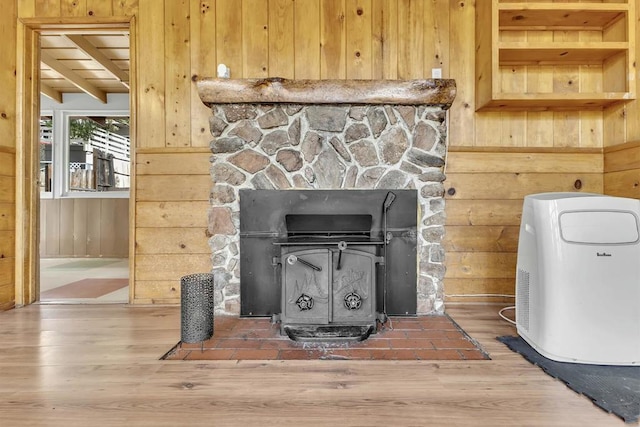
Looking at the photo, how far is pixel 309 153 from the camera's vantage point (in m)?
2.17

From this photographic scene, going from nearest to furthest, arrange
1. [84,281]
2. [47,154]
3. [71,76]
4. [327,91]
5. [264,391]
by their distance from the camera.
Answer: [264,391] < [327,91] < [84,281] < [71,76] < [47,154]

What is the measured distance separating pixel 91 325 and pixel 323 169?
161cm

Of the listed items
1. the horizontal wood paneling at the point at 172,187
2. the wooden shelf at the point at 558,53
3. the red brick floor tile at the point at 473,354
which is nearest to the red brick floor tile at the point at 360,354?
the red brick floor tile at the point at 473,354

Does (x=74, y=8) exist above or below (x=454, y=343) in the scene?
above

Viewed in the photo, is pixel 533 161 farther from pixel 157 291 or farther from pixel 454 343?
pixel 157 291

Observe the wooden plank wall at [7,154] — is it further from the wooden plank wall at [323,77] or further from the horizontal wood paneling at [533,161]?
the horizontal wood paneling at [533,161]

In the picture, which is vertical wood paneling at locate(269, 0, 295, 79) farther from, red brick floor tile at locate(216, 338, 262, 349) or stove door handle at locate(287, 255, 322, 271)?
red brick floor tile at locate(216, 338, 262, 349)

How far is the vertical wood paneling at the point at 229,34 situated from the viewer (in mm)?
2424

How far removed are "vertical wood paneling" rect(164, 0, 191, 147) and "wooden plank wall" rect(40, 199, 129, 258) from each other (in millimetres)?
2960

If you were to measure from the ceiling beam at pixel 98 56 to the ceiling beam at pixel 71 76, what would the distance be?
0.39m

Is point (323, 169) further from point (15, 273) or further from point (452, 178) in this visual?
point (15, 273)

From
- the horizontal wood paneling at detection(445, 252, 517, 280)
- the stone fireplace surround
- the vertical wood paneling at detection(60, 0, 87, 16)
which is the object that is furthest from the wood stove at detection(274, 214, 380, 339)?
the vertical wood paneling at detection(60, 0, 87, 16)

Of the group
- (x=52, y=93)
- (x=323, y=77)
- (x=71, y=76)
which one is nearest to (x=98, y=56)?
(x=71, y=76)

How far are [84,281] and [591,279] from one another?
3788 mm
